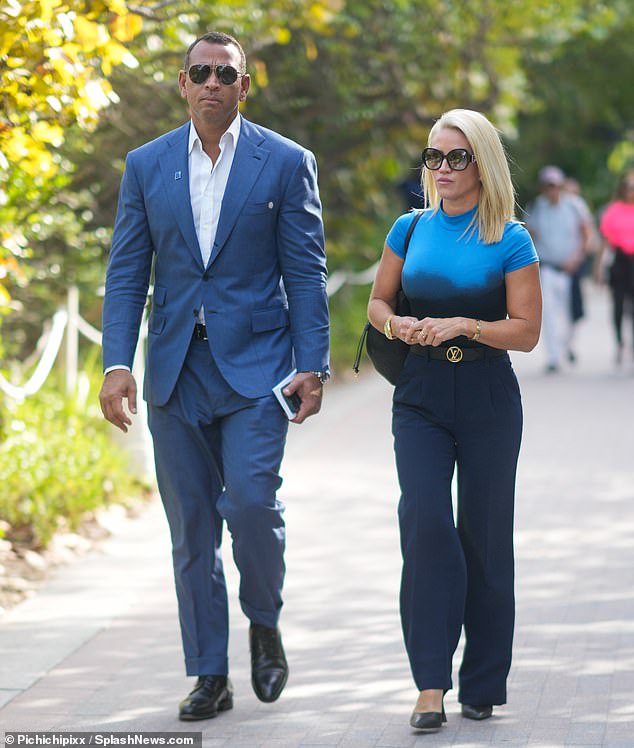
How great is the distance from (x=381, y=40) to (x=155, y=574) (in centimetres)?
885

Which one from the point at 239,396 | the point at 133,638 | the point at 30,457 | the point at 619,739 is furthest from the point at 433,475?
the point at 30,457

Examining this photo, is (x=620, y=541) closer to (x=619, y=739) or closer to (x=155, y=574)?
(x=155, y=574)

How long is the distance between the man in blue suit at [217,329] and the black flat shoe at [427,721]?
52 centimetres

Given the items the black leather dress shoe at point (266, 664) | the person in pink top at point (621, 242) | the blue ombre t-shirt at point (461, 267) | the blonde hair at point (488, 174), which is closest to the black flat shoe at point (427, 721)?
the black leather dress shoe at point (266, 664)

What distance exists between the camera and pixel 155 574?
686 centimetres

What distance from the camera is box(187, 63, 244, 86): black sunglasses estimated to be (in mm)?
4629

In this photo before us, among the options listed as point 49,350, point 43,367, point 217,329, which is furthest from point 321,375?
point 49,350

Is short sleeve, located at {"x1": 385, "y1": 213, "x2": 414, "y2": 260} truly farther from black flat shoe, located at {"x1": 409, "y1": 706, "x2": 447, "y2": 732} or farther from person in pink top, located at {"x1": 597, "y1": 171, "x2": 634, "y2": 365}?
person in pink top, located at {"x1": 597, "y1": 171, "x2": 634, "y2": 365}

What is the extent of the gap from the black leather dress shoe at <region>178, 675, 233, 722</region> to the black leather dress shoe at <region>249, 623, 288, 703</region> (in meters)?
0.11

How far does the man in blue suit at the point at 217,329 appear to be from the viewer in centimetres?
470

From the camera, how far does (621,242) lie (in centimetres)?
1392

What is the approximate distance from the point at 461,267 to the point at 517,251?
0.59 feet

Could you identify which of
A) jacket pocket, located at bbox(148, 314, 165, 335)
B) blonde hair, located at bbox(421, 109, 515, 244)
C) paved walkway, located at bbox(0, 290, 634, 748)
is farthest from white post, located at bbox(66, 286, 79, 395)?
blonde hair, located at bbox(421, 109, 515, 244)

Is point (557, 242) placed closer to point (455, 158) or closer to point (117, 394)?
point (455, 158)
